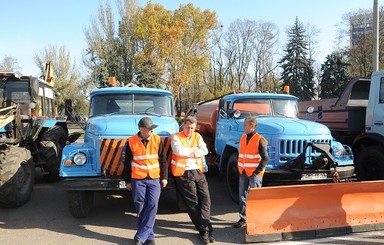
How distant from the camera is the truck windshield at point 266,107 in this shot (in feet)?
26.6

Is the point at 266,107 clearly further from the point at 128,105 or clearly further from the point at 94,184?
the point at 94,184

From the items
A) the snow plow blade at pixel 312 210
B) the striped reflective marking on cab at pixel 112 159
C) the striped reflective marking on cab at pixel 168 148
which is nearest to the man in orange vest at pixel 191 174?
the striped reflective marking on cab at pixel 168 148

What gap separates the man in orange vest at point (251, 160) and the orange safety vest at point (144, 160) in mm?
1451

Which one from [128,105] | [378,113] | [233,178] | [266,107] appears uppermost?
[128,105]

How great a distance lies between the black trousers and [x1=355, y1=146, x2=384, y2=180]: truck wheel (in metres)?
4.76

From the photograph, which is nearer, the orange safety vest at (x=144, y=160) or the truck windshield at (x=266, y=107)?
the orange safety vest at (x=144, y=160)

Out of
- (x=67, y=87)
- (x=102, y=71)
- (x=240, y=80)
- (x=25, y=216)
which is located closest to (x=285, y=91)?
(x=25, y=216)

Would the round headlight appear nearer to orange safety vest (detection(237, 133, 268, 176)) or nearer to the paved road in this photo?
the paved road

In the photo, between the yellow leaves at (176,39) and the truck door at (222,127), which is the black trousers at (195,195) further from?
the yellow leaves at (176,39)

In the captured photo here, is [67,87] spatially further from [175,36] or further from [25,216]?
[25,216]

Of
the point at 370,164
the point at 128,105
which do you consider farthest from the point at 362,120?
the point at 128,105

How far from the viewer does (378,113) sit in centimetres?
846

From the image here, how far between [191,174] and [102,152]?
1.60m

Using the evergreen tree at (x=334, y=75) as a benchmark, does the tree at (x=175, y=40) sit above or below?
above
